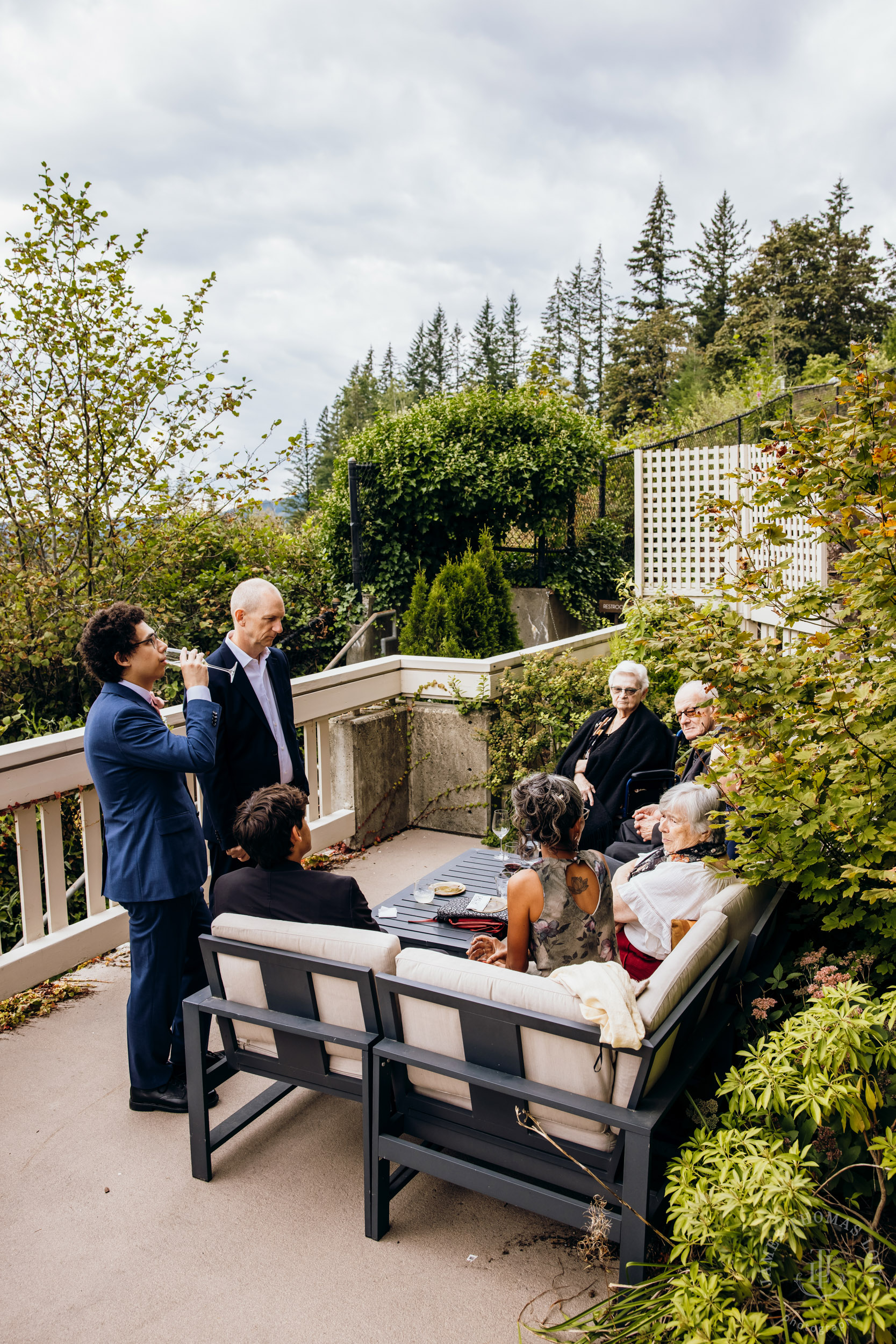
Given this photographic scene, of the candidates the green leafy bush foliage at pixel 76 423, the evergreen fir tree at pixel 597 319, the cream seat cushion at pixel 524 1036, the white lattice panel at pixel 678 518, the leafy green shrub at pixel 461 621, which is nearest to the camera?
the cream seat cushion at pixel 524 1036

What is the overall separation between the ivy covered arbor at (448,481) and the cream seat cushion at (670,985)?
7.53 meters

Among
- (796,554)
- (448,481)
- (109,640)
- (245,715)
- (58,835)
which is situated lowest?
(58,835)

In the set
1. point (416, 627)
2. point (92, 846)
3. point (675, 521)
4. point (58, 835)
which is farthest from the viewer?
point (675, 521)

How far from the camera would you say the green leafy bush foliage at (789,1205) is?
140 cm

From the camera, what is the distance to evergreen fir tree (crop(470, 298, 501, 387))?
39312 millimetres

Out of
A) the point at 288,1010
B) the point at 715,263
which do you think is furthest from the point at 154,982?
the point at 715,263

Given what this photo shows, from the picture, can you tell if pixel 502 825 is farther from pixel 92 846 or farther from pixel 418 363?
pixel 418 363

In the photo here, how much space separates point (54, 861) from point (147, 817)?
0.90m

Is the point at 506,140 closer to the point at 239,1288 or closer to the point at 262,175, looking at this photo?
the point at 262,175

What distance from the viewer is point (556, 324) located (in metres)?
39.7

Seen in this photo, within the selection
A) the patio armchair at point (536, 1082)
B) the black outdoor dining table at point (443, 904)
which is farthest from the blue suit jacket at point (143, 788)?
the patio armchair at point (536, 1082)

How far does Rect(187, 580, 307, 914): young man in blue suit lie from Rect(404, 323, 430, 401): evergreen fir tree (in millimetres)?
40755

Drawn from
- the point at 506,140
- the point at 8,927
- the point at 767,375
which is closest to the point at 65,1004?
the point at 8,927

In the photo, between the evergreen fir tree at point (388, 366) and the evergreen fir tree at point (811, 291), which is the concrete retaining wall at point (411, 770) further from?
the evergreen fir tree at point (388, 366)
